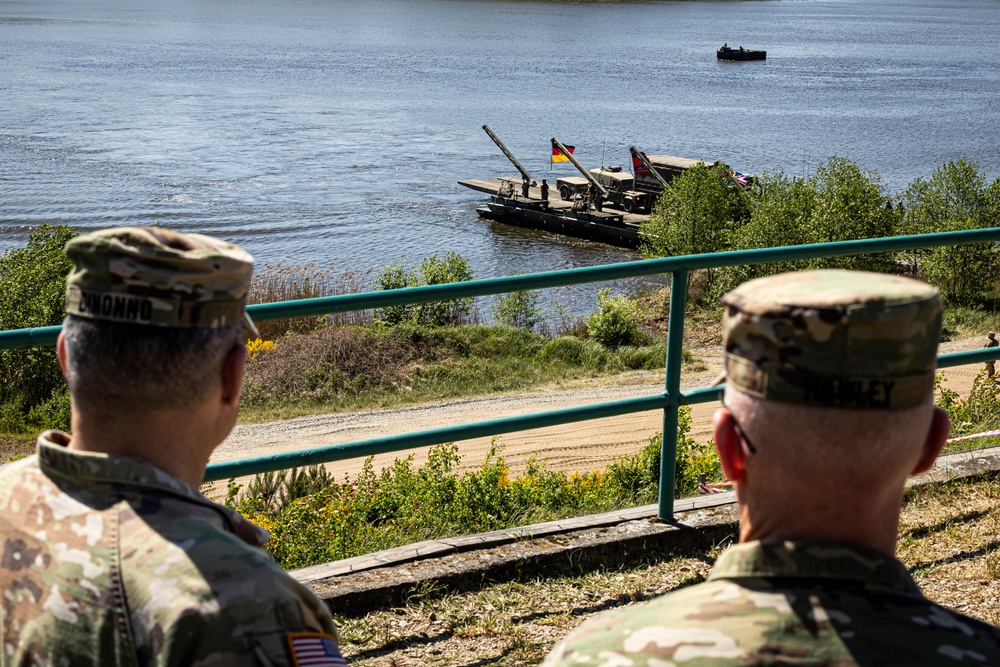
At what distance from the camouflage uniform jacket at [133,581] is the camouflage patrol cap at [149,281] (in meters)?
0.24

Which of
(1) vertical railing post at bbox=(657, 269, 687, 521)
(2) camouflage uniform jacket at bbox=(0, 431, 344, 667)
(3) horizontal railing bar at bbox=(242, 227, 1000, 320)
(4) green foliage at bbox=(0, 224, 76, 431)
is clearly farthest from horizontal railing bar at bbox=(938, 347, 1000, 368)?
(4) green foliage at bbox=(0, 224, 76, 431)

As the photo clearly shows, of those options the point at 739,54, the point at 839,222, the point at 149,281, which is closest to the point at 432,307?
the point at 839,222

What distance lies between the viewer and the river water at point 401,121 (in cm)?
4141

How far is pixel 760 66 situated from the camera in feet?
336

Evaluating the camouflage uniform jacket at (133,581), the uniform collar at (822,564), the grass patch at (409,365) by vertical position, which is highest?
the uniform collar at (822,564)

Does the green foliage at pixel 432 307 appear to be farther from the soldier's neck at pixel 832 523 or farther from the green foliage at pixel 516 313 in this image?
the soldier's neck at pixel 832 523

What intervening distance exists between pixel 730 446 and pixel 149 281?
94cm

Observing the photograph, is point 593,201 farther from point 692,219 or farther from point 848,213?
point 848,213

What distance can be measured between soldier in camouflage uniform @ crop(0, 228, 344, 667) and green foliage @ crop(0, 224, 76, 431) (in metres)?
15.4

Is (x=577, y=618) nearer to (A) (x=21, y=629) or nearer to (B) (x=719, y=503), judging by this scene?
(B) (x=719, y=503)

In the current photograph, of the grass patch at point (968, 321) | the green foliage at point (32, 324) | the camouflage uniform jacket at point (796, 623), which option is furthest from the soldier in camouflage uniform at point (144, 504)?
the grass patch at point (968, 321)

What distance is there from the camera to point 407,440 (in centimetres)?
403

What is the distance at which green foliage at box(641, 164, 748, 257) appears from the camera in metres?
31.9

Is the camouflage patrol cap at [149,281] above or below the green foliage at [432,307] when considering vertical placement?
above
